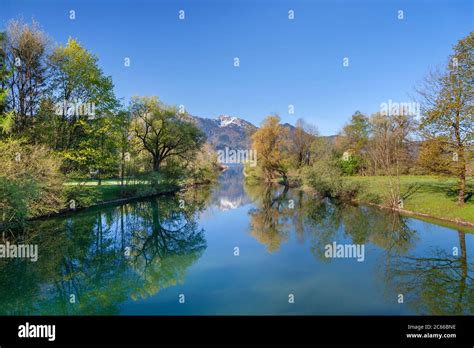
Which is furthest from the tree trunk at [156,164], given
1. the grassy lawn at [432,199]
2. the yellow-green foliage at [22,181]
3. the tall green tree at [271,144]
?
the grassy lawn at [432,199]

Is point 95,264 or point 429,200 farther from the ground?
point 429,200

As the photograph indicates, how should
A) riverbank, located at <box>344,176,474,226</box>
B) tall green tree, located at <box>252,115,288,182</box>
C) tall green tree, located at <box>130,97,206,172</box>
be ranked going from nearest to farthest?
riverbank, located at <box>344,176,474,226</box> < tall green tree, located at <box>130,97,206,172</box> < tall green tree, located at <box>252,115,288,182</box>

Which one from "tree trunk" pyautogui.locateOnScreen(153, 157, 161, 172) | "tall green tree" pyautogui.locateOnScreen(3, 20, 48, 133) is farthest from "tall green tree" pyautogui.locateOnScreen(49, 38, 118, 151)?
"tree trunk" pyautogui.locateOnScreen(153, 157, 161, 172)

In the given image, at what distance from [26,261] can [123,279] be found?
16.1 ft

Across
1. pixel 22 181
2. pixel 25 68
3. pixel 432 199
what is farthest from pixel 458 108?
pixel 25 68

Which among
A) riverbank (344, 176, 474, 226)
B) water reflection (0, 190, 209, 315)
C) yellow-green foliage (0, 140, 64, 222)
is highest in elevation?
yellow-green foliage (0, 140, 64, 222)

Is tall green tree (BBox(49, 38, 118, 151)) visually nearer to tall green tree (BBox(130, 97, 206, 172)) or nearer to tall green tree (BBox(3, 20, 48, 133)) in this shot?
tall green tree (BBox(3, 20, 48, 133))

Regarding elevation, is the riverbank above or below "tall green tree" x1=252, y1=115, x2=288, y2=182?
below

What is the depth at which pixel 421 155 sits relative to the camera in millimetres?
18516

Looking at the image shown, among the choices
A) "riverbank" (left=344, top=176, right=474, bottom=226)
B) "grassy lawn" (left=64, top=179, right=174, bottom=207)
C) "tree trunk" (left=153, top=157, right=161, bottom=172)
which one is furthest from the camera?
"tree trunk" (left=153, top=157, right=161, bottom=172)

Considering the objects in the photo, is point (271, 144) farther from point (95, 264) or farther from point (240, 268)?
point (95, 264)

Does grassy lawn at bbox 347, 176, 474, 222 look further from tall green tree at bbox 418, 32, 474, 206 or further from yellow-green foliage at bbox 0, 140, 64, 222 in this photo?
yellow-green foliage at bbox 0, 140, 64, 222

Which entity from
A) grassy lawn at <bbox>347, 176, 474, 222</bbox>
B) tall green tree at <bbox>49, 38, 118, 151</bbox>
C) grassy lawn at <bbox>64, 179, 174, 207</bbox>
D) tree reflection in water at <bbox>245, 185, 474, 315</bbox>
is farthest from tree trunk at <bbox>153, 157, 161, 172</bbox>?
grassy lawn at <bbox>347, 176, 474, 222</bbox>

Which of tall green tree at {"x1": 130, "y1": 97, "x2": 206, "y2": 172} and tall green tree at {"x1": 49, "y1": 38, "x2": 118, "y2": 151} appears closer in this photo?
tall green tree at {"x1": 49, "y1": 38, "x2": 118, "y2": 151}
